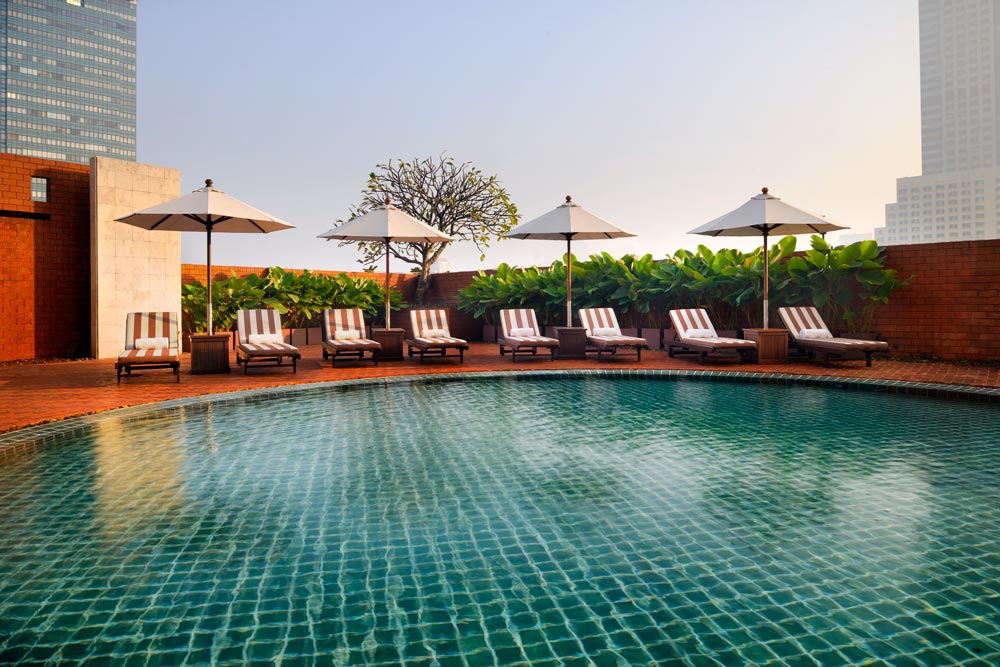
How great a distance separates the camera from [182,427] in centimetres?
555

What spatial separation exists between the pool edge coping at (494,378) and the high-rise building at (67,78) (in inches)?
5376

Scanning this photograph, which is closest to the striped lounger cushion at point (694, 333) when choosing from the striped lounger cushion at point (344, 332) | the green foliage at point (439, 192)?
the striped lounger cushion at point (344, 332)

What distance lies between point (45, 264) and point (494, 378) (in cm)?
837

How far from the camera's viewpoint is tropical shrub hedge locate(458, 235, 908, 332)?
1055 cm

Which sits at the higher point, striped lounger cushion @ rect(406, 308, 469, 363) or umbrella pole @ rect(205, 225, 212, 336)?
umbrella pole @ rect(205, 225, 212, 336)

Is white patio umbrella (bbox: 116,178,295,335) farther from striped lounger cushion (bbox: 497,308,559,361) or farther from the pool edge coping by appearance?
striped lounger cushion (bbox: 497,308,559,361)

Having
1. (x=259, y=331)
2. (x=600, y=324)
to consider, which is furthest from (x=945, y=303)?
(x=259, y=331)

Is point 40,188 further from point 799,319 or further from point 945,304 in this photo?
point 945,304

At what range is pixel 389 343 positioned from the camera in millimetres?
10695

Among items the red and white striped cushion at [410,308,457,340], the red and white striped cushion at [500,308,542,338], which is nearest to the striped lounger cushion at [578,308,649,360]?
the red and white striped cushion at [500,308,542,338]

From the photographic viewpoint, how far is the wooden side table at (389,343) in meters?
10.7

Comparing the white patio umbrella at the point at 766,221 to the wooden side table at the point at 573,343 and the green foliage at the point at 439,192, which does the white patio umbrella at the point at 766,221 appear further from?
the green foliage at the point at 439,192

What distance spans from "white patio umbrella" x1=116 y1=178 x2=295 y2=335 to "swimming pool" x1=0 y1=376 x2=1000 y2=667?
13.4 ft

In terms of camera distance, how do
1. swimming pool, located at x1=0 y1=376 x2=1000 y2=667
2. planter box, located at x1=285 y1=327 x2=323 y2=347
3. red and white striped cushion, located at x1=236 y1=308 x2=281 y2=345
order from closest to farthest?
swimming pool, located at x1=0 y1=376 x2=1000 y2=667 → red and white striped cushion, located at x1=236 y1=308 x2=281 y2=345 → planter box, located at x1=285 y1=327 x2=323 y2=347
